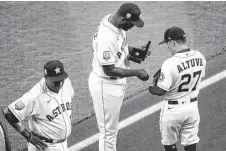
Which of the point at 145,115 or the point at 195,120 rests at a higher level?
the point at 195,120

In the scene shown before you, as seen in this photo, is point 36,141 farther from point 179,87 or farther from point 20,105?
point 179,87

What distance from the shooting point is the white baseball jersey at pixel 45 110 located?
5.65 meters

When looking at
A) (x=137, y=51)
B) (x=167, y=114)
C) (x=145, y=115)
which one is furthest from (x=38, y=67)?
(x=167, y=114)

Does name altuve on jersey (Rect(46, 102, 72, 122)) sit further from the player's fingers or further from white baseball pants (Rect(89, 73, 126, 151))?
white baseball pants (Rect(89, 73, 126, 151))

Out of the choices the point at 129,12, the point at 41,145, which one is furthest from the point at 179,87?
the point at 41,145

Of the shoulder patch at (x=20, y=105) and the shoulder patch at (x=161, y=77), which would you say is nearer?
the shoulder patch at (x=20, y=105)

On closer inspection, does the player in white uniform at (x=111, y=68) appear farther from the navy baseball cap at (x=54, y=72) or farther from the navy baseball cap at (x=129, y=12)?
the navy baseball cap at (x=54, y=72)

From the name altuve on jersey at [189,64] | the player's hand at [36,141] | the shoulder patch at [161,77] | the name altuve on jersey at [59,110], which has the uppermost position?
the name altuve on jersey at [189,64]

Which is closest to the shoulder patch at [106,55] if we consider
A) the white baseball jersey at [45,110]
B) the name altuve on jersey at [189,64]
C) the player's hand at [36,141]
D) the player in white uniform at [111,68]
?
the player in white uniform at [111,68]

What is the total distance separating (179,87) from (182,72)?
239 mm

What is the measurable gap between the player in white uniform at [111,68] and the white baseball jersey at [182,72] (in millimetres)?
446

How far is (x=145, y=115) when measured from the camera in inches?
318

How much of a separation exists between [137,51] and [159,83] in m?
0.80

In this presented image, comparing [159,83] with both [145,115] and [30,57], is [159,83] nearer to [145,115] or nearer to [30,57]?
[145,115]
